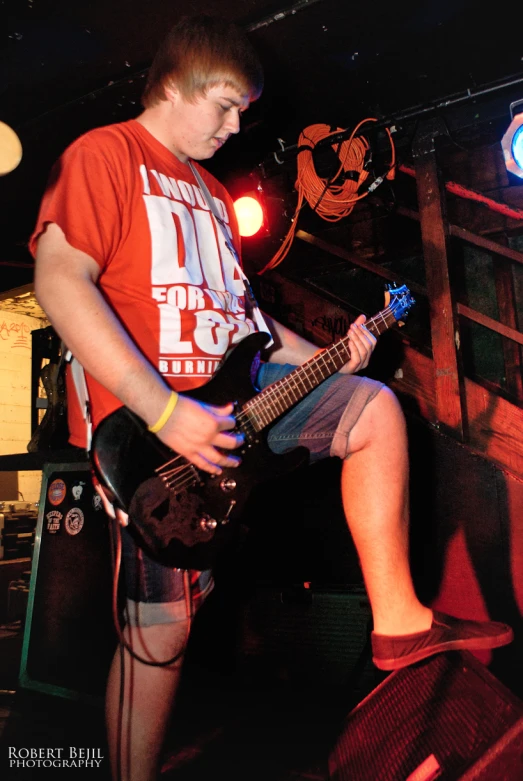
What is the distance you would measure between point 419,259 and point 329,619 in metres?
4.58

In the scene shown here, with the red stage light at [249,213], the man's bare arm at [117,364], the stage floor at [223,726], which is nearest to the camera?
the man's bare arm at [117,364]

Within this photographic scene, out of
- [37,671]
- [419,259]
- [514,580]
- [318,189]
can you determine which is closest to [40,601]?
[37,671]

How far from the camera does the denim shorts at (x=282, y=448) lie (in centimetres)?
158

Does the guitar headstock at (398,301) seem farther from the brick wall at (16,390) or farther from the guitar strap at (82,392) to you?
the brick wall at (16,390)

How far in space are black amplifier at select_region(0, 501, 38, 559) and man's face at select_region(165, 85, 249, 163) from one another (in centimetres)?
440

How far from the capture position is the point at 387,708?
155 cm

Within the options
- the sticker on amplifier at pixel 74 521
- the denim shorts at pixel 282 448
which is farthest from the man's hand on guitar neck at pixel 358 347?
the sticker on amplifier at pixel 74 521

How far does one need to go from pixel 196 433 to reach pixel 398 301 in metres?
1.36

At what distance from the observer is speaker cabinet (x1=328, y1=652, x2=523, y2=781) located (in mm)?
1128

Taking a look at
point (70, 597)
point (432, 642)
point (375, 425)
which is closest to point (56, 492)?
point (70, 597)

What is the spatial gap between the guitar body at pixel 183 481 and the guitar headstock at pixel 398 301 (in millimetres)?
931

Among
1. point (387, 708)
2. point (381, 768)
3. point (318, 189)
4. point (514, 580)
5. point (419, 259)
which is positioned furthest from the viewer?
point (419, 259)

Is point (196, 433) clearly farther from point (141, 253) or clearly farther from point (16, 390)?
point (16, 390)

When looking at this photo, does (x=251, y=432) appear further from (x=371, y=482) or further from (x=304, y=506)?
(x=304, y=506)
